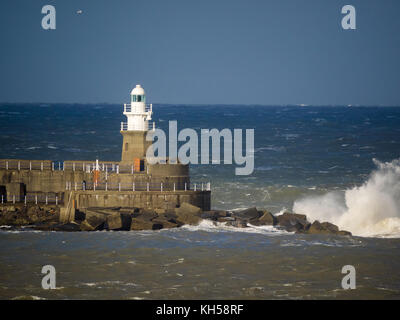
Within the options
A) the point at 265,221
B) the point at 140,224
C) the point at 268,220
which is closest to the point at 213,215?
the point at 265,221

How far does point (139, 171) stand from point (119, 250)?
29.5ft

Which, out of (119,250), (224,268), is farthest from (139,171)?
(224,268)

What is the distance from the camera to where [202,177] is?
6288 centimetres

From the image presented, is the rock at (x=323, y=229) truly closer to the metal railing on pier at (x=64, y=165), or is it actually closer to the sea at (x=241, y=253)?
the sea at (x=241, y=253)

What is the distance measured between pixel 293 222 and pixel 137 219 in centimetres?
697

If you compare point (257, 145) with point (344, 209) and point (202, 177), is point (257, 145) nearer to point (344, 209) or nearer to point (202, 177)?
point (202, 177)

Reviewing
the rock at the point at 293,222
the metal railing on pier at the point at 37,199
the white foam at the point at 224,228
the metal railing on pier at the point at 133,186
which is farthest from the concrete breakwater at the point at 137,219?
the metal railing on pier at the point at 133,186

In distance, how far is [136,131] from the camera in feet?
159

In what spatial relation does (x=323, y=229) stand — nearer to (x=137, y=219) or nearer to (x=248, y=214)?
(x=248, y=214)

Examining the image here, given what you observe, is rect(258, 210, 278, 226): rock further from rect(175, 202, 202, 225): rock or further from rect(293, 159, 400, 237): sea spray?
rect(293, 159, 400, 237): sea spray

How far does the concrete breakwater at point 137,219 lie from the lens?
42812 millimetres

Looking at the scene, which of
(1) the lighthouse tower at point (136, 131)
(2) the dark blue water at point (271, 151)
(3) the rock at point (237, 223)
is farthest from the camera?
(2) the dark blue water at point (271, 151)

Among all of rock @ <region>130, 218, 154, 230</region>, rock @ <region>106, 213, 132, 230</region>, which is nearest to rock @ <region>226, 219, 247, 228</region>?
rock @ <region>130, 218, 154, 230</region>

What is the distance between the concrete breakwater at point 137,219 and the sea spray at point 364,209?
2.85 meters
